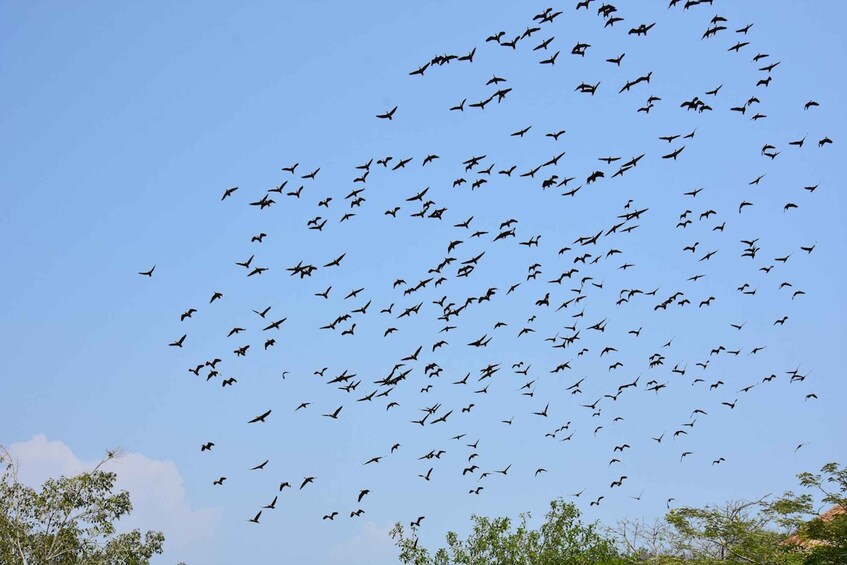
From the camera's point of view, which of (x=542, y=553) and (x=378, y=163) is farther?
(x=542, y=553)

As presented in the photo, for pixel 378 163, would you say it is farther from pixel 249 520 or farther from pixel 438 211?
pixel 249 520

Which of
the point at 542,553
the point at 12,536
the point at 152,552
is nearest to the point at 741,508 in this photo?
the point at 542,553

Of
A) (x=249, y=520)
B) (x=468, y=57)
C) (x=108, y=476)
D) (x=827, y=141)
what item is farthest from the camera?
(x=108, y=476)

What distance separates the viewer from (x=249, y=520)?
27781mm

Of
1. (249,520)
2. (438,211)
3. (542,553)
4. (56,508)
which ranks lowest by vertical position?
(249,520)

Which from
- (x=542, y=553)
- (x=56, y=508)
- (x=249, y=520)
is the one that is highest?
(x=56, y=508)

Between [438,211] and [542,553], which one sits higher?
[438,211]

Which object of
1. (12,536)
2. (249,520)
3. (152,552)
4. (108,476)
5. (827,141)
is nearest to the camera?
(249,520)

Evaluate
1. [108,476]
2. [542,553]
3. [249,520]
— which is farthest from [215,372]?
[542,553]

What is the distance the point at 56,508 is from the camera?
1684 inches

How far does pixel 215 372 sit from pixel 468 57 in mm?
16119

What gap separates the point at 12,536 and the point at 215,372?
54.4 ft

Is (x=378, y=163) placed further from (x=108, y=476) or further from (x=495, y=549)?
(x=108, y=476)

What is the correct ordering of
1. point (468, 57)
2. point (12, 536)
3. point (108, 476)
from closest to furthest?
point (468, 57), point (12, 536), point (108, 476)
